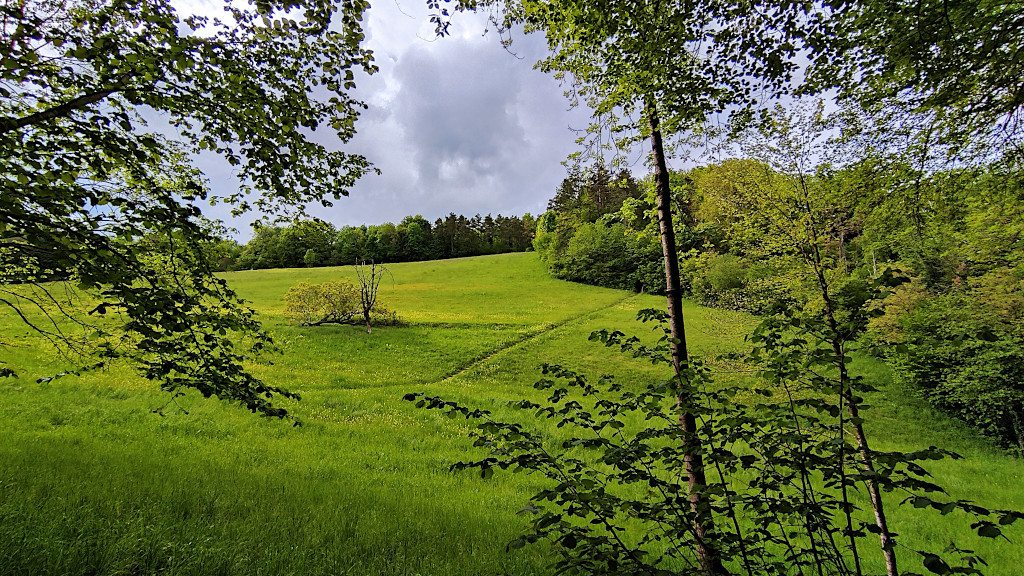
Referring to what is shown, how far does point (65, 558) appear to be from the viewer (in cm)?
361

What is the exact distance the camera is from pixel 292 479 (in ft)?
21.6

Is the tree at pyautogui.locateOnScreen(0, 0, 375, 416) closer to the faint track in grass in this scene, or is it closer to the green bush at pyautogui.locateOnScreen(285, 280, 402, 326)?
the faint track in grass

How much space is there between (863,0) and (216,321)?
707 cm

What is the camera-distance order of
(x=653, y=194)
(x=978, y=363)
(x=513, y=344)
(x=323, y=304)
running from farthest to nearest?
(x=323, y=304)
(x=513, y=344)
(x=978, y=363)
(x=653, y=194)

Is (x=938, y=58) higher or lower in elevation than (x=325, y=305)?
higher

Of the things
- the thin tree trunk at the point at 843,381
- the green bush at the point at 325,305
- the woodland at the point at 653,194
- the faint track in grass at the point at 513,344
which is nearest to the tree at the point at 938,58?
the woodland at the point at 653,194

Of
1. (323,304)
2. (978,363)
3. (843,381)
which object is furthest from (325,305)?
(978,363)

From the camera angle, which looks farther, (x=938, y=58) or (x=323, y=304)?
(x=323, y=304)

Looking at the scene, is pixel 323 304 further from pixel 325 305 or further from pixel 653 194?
pixel 653 194

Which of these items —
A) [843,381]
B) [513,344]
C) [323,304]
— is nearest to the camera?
[843,381]

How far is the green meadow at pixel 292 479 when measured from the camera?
13.6 feet

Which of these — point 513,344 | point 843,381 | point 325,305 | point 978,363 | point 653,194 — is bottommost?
point 513,344

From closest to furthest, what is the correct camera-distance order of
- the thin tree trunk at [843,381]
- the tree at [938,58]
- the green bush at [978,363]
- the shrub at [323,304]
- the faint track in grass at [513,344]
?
1. the thin tree trunk at [843,381]
2. the tree at [938,58]
3. the green bush at [978,363]
4. the faint track in grass at [513,344]
5. the shrub at [323,304]

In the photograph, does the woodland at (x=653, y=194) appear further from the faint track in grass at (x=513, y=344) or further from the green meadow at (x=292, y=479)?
the faint track in grass at (x=513, y=344)
